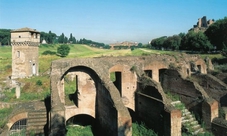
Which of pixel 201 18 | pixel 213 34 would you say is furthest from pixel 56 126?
pixel 201 18

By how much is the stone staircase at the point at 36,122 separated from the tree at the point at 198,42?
40854 millimetres

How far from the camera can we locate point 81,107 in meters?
13.8

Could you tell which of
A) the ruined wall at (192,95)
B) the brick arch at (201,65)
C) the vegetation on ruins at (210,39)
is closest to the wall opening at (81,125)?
the ruined wall at (192,95)

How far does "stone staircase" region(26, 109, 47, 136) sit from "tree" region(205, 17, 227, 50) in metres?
40.0

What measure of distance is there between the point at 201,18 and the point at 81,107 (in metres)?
91.1

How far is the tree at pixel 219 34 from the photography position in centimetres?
4263

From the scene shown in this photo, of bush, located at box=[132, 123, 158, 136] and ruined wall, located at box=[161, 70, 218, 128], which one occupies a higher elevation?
ruined wall, located at box=[161, 70, 218, 128]

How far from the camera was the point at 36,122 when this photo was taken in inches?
467

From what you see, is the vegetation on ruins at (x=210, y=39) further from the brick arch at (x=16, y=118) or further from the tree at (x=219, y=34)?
the brick arch at (x=16, y=118)

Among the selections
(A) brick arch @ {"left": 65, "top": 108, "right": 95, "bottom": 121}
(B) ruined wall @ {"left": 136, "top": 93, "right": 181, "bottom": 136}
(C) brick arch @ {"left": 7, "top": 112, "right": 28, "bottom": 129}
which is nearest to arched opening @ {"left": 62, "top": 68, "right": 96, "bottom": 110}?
(A) brick arch @ {"left": 65, "top": 108, "right": 95, "bottom": 121}

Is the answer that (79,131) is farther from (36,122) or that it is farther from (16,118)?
(16,118)

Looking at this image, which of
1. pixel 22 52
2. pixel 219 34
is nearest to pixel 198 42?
pixel 219 34

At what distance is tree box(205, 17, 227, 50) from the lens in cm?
4263

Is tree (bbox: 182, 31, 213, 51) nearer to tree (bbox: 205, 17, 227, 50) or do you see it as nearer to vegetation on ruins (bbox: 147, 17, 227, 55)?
vegetation on ruins (bbox: 147, 17, 227, 55)
